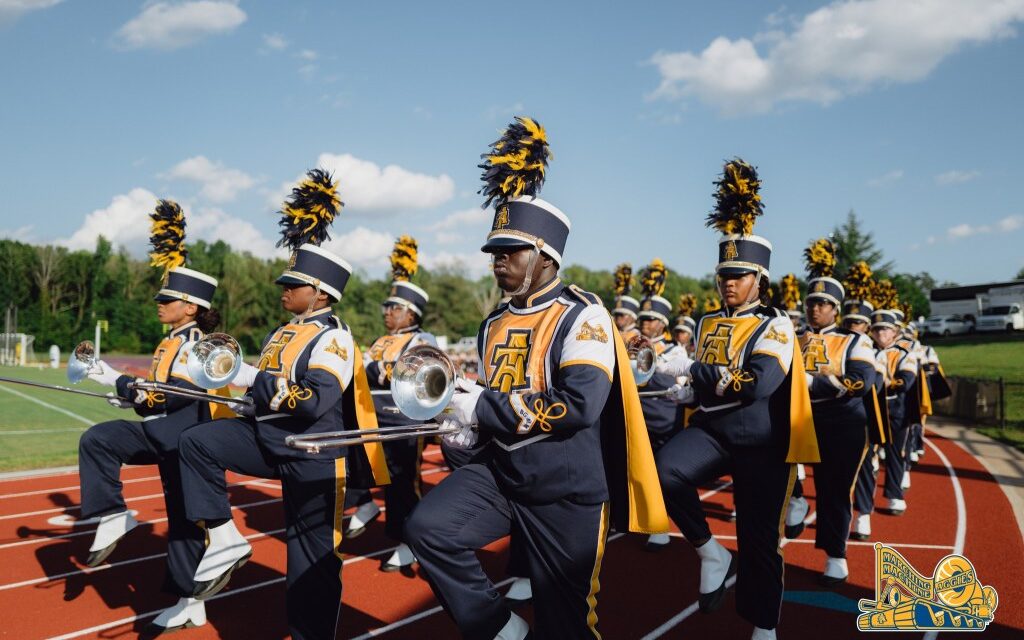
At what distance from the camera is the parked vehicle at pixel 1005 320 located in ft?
150

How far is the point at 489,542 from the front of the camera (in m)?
3.12

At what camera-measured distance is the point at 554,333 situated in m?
3.20

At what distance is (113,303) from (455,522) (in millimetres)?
62102

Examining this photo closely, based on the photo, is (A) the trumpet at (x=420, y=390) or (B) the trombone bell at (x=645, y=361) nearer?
(A) the trumpet at (x=420, y=390)

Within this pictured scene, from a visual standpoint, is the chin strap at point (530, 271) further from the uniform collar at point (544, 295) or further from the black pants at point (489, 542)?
the black pants at point (489, 542)

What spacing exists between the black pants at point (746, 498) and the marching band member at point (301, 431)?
Answer: 1839mm

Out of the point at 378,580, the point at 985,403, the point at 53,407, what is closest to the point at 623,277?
the point at 378,580

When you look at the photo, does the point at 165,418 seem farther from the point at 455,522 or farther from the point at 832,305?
the point at 832,305

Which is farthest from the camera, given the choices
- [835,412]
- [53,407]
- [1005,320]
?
[1005,320]

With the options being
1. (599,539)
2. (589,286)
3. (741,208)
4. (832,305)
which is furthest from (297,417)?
(589,286)

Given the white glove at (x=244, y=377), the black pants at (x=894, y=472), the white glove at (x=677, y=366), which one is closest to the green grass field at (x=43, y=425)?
the white glove at (x=244, y=377)

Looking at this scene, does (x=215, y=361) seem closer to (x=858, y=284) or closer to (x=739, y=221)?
(x=739, y=221)

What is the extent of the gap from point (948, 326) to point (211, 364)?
53.1 m

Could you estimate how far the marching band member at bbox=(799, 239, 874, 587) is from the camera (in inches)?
229
